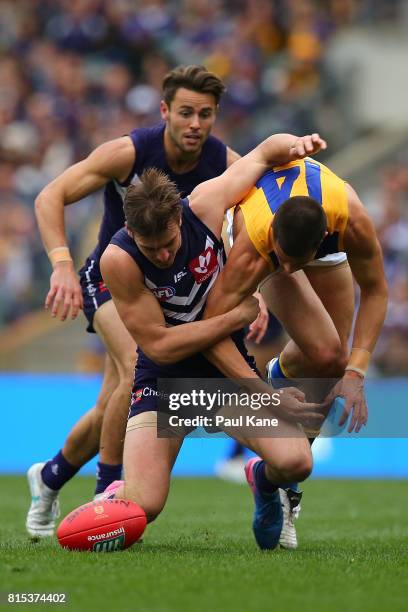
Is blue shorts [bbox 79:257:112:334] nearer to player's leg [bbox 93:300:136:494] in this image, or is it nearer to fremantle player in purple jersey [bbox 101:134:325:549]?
player's leg [bbox 93:300:136:494]

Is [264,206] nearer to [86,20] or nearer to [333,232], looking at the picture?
[333,232]

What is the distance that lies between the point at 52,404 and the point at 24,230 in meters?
2.75

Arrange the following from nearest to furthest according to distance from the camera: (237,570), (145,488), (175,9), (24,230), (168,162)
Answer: (237,570)
(145,488)
(168,162)
(24,230)
(175,9)

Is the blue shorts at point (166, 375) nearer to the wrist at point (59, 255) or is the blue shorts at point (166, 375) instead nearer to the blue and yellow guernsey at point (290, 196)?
the blue and yellow guernsey at point (290, 196)

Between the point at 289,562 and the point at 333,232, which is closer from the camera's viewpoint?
the point at 289,562

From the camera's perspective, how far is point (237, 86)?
1568 cm

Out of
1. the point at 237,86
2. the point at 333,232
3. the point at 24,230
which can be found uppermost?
the point at 237,86

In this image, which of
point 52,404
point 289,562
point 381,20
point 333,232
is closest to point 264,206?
point 333,232

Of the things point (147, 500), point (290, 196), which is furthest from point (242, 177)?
point (147, 500)

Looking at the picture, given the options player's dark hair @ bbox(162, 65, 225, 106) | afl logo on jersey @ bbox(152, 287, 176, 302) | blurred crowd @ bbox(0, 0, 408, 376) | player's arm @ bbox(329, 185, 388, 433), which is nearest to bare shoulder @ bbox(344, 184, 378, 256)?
player's arm @ bbox(329, 185, 388, 433)

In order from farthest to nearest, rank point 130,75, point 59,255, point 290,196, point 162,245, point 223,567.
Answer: point 130,75 → point 59,255 → point 290,196 → point 162,245 → point 223,567

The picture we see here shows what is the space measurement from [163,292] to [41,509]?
1983 millimetres

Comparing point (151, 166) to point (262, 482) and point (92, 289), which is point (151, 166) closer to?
point (92, 289)

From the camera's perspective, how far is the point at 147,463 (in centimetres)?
592
